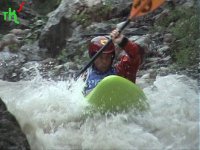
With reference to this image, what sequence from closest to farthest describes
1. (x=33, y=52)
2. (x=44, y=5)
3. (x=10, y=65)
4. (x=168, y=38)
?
1. (x=168, y=38)
2. (x=10, y=65)
3. (x=33, y=52)
4. (x=44, y=5)

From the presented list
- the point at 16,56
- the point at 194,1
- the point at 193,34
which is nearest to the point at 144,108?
the point at 193,34

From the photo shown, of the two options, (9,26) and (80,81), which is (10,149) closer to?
(80,81)

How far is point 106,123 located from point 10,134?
1046mm

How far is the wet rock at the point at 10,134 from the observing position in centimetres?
321

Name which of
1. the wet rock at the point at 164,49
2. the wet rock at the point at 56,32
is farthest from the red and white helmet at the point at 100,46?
the wet rock at the point at 56,32

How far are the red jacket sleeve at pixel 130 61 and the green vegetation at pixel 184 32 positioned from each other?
1577mm

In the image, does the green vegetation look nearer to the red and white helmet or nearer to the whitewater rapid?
the whitewater rapid

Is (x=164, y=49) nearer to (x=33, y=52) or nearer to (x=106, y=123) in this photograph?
(x=33, y=52)

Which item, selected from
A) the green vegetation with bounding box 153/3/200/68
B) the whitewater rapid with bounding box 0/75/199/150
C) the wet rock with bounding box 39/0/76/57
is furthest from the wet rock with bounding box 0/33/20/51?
the whitewater rapid with bounding box 0/75/199/150

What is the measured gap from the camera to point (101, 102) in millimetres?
4230

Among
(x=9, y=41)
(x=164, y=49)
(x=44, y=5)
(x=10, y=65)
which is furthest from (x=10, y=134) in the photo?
(x=44, y=5)

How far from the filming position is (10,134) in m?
3.27

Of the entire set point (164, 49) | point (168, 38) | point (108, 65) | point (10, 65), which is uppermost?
point (108, 65)

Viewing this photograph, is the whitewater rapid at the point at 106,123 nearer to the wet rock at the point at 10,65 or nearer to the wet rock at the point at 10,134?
the wet rock at the point at 10,134
